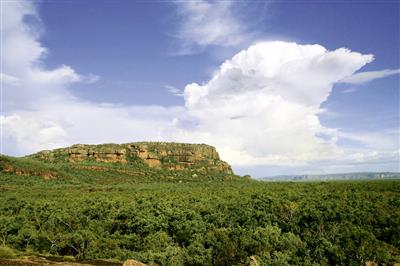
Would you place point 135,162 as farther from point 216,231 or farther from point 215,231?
point 216,231

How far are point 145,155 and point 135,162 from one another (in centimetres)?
864

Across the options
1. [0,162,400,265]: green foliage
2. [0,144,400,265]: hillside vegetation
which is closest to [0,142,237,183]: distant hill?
[0,144,400,265]: hillside vegetation

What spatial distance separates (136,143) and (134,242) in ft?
509

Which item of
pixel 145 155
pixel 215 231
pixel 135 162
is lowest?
pixel 215 231

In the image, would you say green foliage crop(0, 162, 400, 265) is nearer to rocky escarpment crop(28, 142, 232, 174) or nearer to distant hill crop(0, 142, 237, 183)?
distant hill crop(0, 142, 237, 183)

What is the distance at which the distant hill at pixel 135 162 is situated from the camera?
145 meters

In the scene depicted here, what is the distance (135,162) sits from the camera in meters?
173

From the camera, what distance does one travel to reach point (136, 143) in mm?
192125

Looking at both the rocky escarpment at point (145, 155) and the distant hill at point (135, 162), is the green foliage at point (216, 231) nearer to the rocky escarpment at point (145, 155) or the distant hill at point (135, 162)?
the distant hill at point (135, 162)

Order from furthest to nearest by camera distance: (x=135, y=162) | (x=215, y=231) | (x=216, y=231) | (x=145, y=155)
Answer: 1. (x=145, y=155)
2. (x=135, y=162)
3. (x=215, y=231)
4. (x=216, y=231)

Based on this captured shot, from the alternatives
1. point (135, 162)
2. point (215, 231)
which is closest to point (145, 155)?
point (135, 162)

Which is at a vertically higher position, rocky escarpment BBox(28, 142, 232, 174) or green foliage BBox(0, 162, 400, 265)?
rocky escarpment BBox(28, 142, 232, 174)

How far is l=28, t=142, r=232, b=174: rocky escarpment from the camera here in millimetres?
169500

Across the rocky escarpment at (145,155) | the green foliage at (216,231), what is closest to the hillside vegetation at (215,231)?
the green foliage at (216,231)
